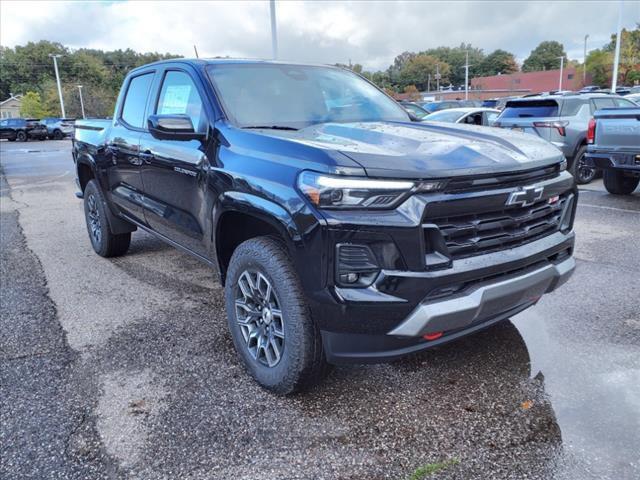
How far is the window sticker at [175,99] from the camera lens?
367 centimetres

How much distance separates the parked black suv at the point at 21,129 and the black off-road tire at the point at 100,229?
34.9 meters

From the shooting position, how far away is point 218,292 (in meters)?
4.55

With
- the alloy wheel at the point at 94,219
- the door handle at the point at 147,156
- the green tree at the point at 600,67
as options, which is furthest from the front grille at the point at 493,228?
the green tree at the point at 600,67

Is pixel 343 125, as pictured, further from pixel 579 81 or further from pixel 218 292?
pixel 579 81

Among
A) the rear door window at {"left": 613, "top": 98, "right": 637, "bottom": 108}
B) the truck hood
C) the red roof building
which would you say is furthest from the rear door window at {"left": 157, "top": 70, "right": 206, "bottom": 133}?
the red roof building

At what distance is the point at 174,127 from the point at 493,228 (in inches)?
76.3

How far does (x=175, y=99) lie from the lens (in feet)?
12.6

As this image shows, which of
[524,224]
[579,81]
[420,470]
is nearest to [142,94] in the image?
[524,224]

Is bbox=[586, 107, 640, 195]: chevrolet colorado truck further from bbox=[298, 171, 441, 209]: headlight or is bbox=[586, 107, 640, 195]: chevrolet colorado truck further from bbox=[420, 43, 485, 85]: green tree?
bbox=[420, 43, 485, 85]: green tree

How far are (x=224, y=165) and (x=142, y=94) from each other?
1957 millimetres

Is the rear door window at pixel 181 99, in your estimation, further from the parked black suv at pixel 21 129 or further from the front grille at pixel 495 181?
the parked black suv at pixel 21 129

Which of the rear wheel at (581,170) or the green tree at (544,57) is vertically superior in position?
the green tree at (544,57)

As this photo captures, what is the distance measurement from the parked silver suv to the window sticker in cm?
762

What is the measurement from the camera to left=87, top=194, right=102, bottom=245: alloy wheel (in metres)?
5.56
